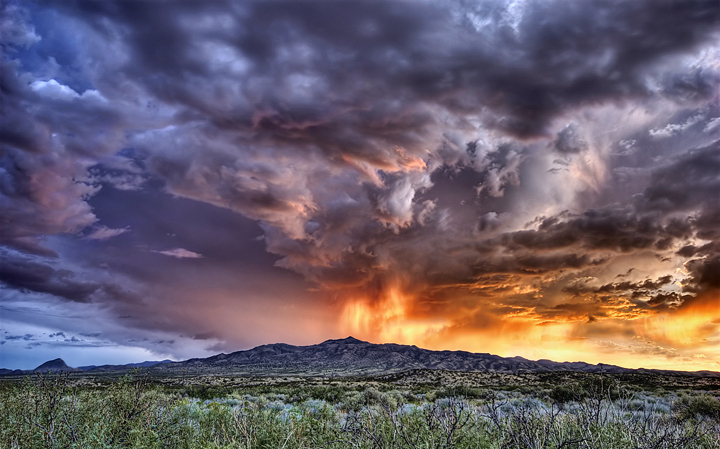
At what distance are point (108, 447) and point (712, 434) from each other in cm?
1273

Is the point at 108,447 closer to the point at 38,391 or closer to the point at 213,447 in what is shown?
the point at 213,447

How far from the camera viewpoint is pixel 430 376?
63.4m

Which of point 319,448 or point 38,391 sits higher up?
point 38,391

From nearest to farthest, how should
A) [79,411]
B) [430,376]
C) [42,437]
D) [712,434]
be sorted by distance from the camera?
[42,437] → [712,434] → [79,411] → [430,376]

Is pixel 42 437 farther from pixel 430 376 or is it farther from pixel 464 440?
pixel 430 376

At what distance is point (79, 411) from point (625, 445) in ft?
39.2

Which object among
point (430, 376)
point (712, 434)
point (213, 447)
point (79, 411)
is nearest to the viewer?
point (213, 447)

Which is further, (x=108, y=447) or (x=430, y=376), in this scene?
(x=430, y=376)

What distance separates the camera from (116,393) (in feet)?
33.1

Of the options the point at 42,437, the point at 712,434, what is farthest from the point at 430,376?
the point at 42,437

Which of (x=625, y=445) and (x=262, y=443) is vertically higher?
(x=625, y=445)

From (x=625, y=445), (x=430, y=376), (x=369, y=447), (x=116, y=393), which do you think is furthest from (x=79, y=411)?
(x=430, y=376)

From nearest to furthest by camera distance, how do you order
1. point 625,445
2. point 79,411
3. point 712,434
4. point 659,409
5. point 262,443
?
point 625,445 < point 262,443 < point 712,434 < point 79,411 < point 659,409

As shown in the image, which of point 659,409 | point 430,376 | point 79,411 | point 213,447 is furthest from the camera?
point 430,376
